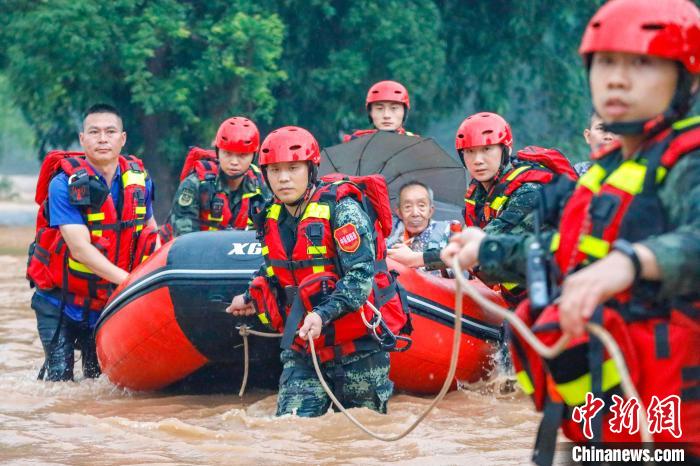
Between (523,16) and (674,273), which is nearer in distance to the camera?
(674,273)

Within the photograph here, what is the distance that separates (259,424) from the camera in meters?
6.29

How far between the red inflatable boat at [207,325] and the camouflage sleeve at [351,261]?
135cm

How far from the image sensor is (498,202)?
6746 mm

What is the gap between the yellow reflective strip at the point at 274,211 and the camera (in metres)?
5.96

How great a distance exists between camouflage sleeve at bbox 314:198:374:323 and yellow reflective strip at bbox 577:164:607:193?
2592 mm

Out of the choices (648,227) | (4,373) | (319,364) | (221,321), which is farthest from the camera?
(4,373)

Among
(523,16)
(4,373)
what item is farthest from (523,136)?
(4,373)

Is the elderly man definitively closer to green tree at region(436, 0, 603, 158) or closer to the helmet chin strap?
the helmet chin strap

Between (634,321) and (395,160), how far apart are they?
6729 mm

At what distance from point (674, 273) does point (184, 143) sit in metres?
17.6

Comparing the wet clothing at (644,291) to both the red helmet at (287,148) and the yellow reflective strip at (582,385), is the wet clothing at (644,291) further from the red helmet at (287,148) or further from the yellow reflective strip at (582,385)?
the red helmet at (287,148)

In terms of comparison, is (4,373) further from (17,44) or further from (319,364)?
(17,44)

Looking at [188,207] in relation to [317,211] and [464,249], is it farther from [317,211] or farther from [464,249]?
[464,249]

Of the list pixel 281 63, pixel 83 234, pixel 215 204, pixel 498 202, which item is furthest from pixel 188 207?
pixel 281 63
